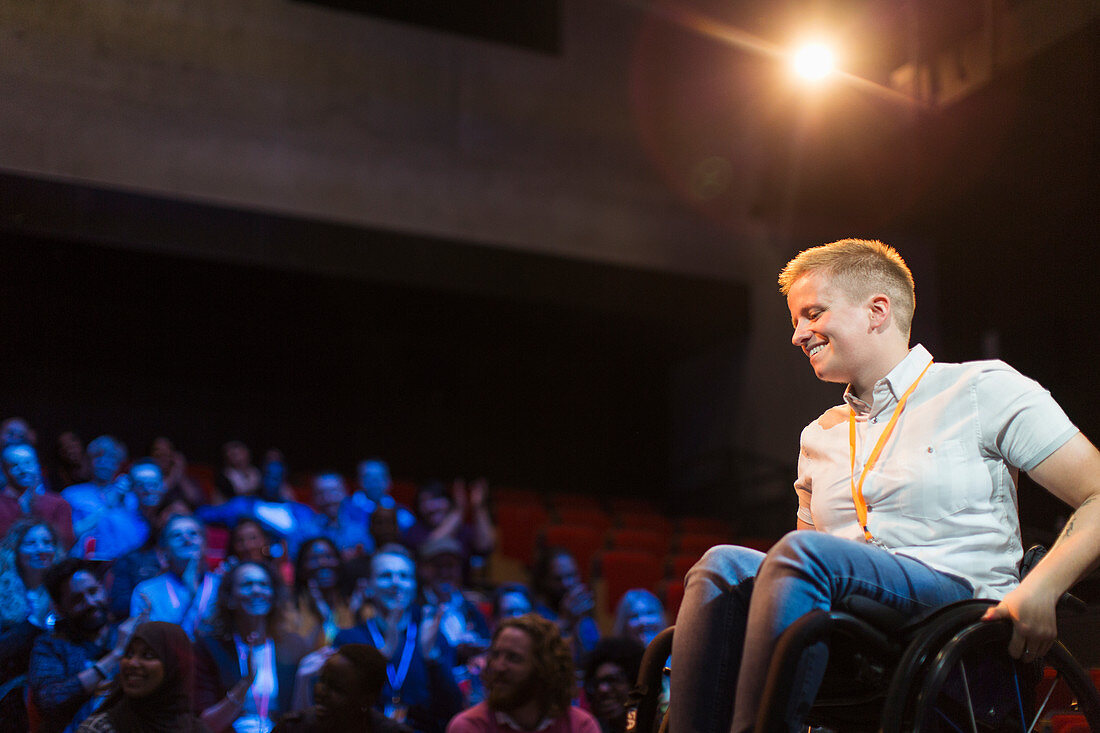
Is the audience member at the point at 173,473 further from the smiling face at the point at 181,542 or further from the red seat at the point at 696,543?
the red seat at the point at 696,543

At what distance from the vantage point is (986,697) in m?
1.17

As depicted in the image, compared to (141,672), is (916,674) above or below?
above

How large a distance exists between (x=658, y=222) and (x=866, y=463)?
537cm

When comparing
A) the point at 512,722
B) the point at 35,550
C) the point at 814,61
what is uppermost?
the point at 814,61

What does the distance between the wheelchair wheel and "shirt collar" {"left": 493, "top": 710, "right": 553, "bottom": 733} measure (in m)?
1.30

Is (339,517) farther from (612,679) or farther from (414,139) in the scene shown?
(414,139)

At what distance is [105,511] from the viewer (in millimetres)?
3520

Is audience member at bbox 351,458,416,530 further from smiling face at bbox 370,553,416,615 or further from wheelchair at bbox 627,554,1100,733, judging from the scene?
wheelchair at bbox 627,554,1100,733

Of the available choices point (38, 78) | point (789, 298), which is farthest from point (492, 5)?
point (789, 298)

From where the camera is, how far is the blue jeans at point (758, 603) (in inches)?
42.7

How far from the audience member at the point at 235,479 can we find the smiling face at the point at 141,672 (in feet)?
6.92

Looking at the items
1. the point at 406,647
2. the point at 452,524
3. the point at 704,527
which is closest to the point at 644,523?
the point at 704,527

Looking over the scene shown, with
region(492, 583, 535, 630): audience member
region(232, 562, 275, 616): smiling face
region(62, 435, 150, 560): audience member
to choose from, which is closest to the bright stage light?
region(492, 583, 535, 630): audience member

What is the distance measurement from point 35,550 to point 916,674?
260 cm
